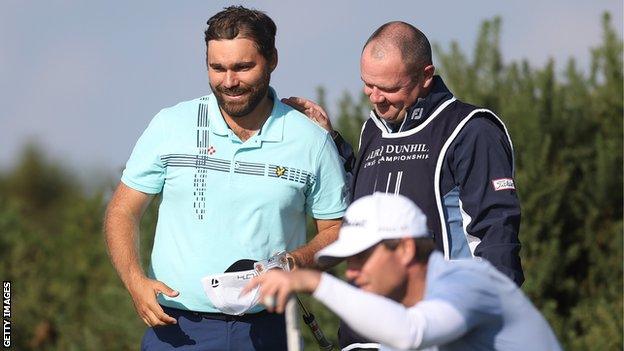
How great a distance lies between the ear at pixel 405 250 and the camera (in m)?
4.70

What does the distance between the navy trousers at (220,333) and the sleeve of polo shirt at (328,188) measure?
565 millimetres

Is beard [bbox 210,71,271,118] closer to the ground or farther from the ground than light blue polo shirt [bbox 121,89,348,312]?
farther from the ground

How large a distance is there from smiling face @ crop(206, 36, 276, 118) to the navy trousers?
3.11 feet

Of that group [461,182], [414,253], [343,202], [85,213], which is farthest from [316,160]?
[85,213]

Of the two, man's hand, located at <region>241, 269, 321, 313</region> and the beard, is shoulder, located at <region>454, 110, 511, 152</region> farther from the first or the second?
man's hand, located at <region>241, 269, 321, 313</region>

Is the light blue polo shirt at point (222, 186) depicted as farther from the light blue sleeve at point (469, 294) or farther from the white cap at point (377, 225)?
the light blue sleeve at point (469, 294)

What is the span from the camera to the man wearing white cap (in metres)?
4.45

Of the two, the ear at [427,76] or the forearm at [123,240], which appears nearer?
the forearm at [123,240]

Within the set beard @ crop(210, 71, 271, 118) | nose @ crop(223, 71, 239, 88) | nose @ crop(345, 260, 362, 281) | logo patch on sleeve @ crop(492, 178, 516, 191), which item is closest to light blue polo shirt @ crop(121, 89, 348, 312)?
beard @ crop(210, 71, 271, 118)

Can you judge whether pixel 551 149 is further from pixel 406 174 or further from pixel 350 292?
pixel 350 292

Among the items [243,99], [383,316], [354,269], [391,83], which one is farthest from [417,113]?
[383,316]

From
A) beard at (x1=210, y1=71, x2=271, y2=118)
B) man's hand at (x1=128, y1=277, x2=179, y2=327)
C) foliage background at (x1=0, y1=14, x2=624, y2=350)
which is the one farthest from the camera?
foliage background at (x1=0, y1=14, x2=624, y2=350)

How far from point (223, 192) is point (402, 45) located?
1092 mm

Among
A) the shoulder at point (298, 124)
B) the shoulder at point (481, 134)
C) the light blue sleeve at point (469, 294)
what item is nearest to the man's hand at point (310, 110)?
the shoulder at point (298, 124)
